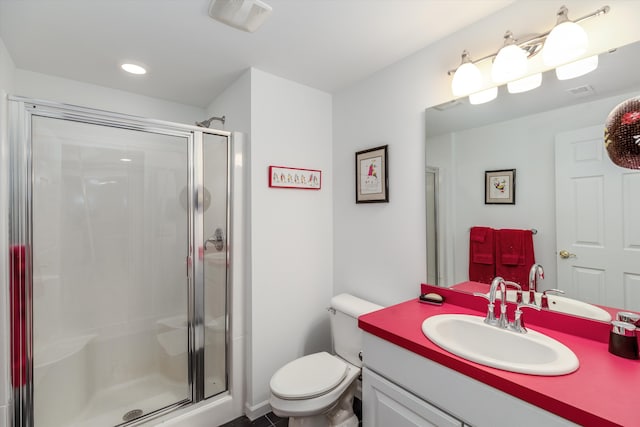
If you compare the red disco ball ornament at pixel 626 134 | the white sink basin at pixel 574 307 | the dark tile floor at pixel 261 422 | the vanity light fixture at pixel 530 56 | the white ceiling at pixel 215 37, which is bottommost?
the dark tile floor at pixel 261 422

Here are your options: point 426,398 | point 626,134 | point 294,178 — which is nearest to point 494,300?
point 426,398

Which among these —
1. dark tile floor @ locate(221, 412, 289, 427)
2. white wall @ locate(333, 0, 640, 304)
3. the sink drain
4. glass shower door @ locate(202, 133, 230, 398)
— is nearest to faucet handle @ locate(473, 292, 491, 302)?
white wall @ locate(333, 0, 640, 304)

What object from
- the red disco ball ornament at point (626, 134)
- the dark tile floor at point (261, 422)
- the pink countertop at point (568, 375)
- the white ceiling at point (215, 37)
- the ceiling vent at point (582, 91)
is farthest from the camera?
the dark tile floor at point (261, 422)

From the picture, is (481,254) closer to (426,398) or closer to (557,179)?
(557,179)

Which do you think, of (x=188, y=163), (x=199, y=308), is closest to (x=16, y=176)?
(x=188, y=163)

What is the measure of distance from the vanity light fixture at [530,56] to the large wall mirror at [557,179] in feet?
0.13

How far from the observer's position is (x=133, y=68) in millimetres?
1927

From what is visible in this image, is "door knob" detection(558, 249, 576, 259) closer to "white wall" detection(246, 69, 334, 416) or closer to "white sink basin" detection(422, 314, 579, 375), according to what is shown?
"white sink basin" detection(422, 314, 579, 375)

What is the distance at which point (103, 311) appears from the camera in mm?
1774

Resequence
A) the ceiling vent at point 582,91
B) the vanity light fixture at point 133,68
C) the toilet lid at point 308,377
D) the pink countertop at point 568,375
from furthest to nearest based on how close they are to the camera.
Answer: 1. the vanity light fixture at point 133,68
2. the toilet lid at point 308,377
3. the ceiling vent at point 582,91
4. the pink countertop at point 568,375

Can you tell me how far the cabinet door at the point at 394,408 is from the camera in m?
1.02

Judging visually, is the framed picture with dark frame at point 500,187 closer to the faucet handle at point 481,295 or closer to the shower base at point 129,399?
the faucet handle at point 481,295

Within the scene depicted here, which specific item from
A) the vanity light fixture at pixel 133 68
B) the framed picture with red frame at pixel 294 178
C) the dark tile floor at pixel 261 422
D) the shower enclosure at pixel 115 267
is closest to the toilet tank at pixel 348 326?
the dark tile floor at pixel 261 422

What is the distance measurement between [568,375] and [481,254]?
2.29ft
